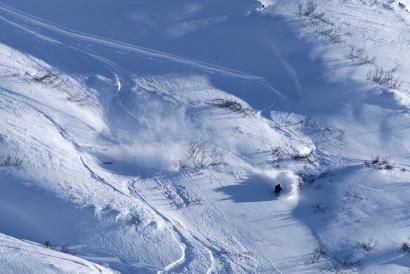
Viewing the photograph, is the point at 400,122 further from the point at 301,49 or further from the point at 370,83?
the point at 301,49

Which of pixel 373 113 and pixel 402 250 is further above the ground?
pixel 373 113

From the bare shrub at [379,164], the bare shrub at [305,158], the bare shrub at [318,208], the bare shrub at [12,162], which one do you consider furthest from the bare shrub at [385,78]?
the bare shrub at [12,162]

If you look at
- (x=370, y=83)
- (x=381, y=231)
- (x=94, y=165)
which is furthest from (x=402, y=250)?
(x=94, y=165)

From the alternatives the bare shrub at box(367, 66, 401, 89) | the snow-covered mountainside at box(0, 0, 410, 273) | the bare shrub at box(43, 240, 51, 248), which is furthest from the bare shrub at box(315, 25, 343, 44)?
the bare shrub at box(43, 240, 51, 248)

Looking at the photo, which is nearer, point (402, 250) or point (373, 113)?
point (402, 250)

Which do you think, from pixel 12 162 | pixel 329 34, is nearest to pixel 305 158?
pixel 329 34

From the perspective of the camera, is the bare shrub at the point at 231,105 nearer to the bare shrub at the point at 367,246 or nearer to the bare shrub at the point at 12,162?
the bare shrub at the point at 367,246

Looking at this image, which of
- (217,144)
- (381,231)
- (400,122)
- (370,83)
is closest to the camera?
(381,231)

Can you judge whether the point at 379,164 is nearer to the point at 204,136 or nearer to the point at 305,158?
the point at 305,158
